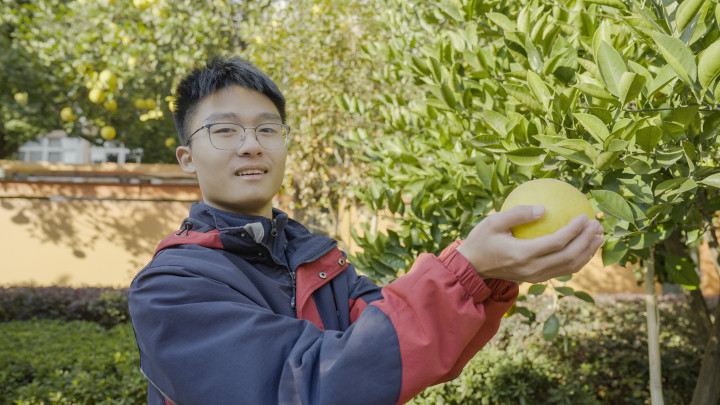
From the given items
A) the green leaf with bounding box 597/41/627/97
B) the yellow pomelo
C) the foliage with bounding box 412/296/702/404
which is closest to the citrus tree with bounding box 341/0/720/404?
the green leaf with bounding box 597/41/627/97

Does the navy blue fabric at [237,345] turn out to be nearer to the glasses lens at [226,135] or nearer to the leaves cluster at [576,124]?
the glasses lens at [226,135]

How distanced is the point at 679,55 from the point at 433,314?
66 cm

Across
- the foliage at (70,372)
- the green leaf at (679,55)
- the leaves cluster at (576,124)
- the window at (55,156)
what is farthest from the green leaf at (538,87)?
the window at (55,156)

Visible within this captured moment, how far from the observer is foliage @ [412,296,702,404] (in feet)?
10.6

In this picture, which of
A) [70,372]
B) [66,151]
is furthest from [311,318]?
[66,151]

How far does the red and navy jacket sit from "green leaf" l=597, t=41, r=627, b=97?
473mm

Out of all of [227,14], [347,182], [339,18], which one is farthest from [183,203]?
[339,18]

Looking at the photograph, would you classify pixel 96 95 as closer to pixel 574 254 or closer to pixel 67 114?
pixel 67 114

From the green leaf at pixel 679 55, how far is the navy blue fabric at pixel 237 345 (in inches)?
27.1

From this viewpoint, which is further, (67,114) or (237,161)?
(67,114)

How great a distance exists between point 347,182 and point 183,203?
2984 mm

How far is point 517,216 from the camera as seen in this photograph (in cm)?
81

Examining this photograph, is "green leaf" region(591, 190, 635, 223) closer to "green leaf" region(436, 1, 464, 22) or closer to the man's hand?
the man's hand

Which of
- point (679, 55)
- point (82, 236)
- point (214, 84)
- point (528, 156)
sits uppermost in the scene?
point (679, 55)
